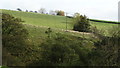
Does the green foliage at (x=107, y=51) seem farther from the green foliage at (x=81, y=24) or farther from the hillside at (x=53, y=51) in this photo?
the green foliage at (x=81, y=24)

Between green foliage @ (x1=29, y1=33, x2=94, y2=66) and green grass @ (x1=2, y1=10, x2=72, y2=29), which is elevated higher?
green grass @ (x1=2, y1=10, x2=72, y2=29)

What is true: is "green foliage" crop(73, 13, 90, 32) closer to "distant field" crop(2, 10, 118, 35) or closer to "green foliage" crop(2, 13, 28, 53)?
"distant field" crop(2, 10, 118, 35)

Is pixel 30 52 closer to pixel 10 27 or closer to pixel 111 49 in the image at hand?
pixel 10 27

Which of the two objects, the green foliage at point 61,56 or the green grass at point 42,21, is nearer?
the green foliage at point 61,56

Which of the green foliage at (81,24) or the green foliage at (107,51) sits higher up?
the green foliage at (81,24)

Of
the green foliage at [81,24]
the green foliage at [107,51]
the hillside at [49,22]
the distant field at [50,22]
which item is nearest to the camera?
the green foliage at [107,51]

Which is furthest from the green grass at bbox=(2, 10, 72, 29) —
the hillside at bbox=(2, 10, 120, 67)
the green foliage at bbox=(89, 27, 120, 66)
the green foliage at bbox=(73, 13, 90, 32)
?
the green foliage at bbox=(89, 27, 120, 66)

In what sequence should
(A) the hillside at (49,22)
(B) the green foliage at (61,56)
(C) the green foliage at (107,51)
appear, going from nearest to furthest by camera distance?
(B) the green foliage at (61,56), (C) the green foliage at (107,51), (A) the hillside at (49,22)

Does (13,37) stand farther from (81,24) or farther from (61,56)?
(81,24)

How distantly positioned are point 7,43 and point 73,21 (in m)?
26.0

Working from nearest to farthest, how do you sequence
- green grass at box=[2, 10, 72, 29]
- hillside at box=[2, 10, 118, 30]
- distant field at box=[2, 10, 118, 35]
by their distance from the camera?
distant field at box=[2, 10, 118, 35]
hillside at box=[2, 10, 118, 30]
green grass at box=[2, 10, 72, 29]

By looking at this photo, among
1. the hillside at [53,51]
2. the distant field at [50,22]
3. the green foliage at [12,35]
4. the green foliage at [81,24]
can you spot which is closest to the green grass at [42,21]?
the distant field at [50,22]

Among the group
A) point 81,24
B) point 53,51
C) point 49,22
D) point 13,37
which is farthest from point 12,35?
point 49,22

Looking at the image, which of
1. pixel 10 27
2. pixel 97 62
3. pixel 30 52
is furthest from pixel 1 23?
pixel 97 62
